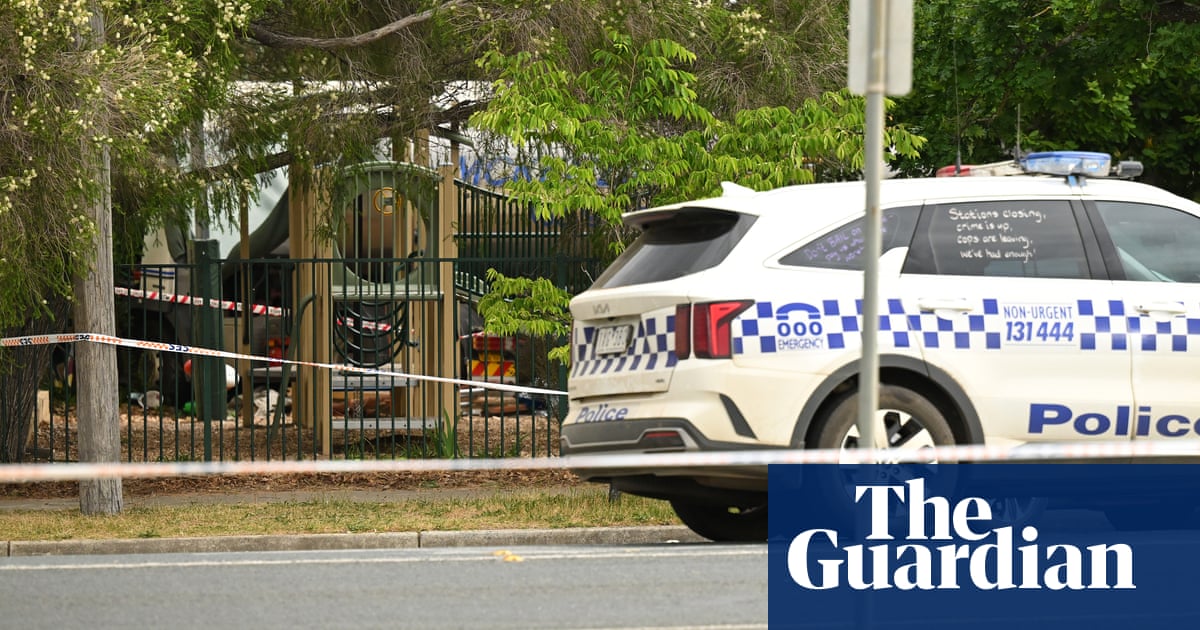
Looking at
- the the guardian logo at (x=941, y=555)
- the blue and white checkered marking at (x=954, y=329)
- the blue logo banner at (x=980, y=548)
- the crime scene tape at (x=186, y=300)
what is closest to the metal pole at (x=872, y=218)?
the blue logo banner at (x=980, y=548)

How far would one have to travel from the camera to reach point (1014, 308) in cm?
834

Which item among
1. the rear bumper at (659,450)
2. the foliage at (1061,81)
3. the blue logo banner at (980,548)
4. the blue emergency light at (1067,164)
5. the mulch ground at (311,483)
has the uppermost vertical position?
the foliage at (1061,81)

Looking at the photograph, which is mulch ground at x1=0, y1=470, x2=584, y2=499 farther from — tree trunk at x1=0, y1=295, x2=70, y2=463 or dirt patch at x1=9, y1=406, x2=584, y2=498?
tree trunk at x1=0, y1=295, x2=70, y2=463

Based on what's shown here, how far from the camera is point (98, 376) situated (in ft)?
38.6

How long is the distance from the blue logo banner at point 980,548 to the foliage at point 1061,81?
16.5 ft

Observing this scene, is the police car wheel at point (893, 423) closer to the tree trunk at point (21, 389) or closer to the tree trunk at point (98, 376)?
the tree trunk at point (98, 376)

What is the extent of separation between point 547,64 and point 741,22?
173 cm

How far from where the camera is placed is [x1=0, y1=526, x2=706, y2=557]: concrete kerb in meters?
10.3

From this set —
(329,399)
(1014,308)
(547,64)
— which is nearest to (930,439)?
(1014,308)

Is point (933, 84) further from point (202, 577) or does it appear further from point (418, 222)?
point (202, 577)

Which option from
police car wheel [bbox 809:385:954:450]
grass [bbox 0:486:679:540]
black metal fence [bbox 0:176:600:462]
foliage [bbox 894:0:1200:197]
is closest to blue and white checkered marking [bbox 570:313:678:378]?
police car wheel [bbox 809:385:954:450]

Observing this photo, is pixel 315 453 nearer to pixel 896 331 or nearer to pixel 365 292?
pixel 365 292

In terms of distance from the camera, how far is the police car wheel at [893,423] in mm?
8133

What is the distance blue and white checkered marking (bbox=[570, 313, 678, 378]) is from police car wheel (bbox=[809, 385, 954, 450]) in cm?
78
